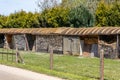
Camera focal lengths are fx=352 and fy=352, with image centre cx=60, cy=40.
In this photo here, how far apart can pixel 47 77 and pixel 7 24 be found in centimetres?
4170

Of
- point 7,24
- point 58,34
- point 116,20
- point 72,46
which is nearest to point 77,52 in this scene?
point 72,46

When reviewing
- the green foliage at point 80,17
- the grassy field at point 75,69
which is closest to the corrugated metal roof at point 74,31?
the green foliage at point 80,17

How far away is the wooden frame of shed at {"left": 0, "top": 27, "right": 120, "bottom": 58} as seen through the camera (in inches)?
1229

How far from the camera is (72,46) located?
117 feet

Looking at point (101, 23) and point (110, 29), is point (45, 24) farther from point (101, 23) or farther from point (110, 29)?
point (110, 29)

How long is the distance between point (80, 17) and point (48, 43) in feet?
23.2

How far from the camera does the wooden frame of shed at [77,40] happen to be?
102ft

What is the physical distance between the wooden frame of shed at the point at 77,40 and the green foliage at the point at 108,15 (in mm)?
5313

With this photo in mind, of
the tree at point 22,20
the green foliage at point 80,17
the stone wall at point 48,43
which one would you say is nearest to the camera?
the stone wall at point 48,43

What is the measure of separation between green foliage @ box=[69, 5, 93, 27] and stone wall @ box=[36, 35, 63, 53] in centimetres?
571

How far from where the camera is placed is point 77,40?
3512 centimetres

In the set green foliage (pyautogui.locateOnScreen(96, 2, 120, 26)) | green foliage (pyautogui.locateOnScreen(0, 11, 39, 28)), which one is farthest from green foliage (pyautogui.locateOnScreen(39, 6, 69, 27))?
green foliage (pyautogui.locateOnScreen(96, 2, 120, 26))

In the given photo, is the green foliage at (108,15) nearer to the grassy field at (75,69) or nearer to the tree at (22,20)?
the tree at (22,20)

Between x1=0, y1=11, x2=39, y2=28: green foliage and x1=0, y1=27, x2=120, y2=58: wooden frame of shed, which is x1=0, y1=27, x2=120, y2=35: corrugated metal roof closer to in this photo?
x1=0, y1=27, x2=120, y2=58: wooden frame of shed
